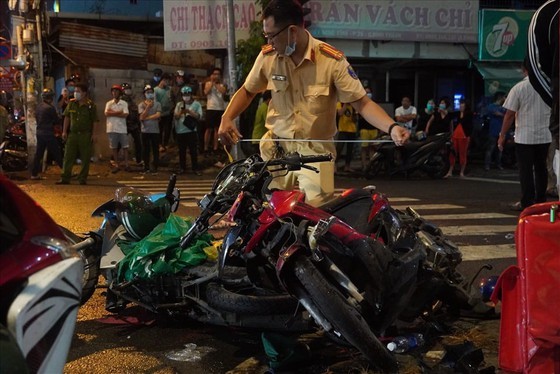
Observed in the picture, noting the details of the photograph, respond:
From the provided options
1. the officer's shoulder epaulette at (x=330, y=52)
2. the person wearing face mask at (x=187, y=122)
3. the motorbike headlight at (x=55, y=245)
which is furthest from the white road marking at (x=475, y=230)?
the person wearing face mask at (x=187, y=122)

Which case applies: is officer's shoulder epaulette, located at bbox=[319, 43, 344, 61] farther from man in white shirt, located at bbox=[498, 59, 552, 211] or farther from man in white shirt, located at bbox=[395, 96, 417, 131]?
man in white shirt, located at bbox=[395, 96, 417, 131]

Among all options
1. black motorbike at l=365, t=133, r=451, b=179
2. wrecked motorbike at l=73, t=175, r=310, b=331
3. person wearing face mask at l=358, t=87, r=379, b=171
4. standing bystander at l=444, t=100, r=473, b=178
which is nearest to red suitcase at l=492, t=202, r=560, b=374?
wrecked motorbike at l=73, t=175, r=310, b=331

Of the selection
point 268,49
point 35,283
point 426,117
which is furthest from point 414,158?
point 35,283

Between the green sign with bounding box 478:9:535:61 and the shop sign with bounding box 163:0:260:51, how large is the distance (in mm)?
6455

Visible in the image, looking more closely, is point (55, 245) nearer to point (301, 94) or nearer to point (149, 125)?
point (301, 94)

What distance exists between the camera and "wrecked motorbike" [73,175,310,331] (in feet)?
11.6

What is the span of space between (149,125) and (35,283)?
12304 millimetres

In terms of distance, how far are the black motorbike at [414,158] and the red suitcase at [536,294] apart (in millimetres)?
10153

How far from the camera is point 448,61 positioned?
62.8 feet

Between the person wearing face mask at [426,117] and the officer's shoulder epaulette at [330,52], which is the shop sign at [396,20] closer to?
the person wearing face mask at [426,117]

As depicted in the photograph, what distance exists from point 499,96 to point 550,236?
1458cm

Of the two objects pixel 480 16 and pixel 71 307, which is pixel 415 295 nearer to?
pixel 71 307

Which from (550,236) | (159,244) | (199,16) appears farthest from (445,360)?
(199,16)

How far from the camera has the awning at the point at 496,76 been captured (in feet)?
58.6
